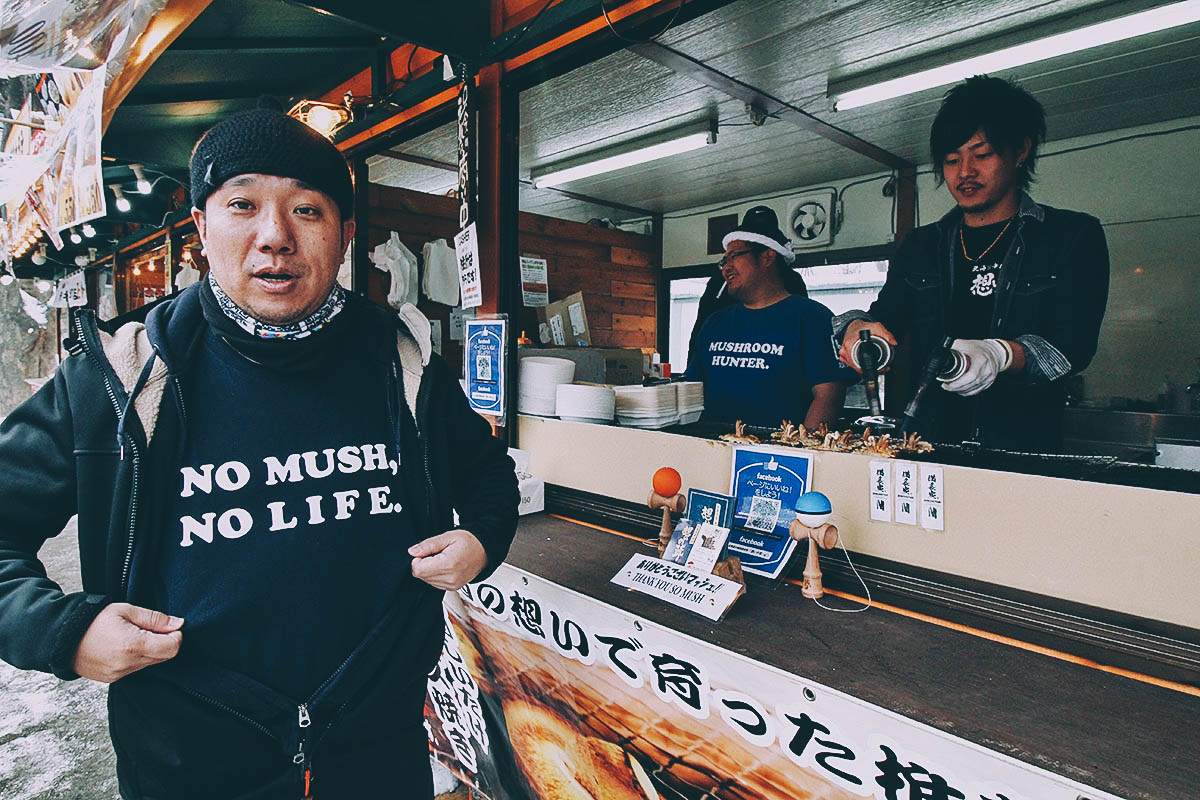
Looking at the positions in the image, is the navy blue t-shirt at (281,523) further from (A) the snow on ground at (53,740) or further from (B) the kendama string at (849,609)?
(A) the snow on ground at (53,740)

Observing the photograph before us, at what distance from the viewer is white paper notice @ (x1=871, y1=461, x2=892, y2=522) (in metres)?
1.61

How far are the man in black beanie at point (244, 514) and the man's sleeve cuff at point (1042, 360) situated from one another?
1.60 metres

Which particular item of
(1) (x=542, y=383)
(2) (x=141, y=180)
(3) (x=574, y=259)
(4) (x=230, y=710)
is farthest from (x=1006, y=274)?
(2) (x=141, y=180)

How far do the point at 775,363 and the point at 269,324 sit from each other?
230cm

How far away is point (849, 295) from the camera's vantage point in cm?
616

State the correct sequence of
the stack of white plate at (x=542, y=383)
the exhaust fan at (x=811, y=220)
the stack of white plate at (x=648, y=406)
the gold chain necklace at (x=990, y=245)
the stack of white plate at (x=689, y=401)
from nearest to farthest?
the gold chain necklace at (x=990, y=245) < the stack of white plate at (x=648, y=406) < the stack of white plate at (x=689, y=401) < the stack of white plate at (x=542, y=383) < the exhaust fan at (x=811, y=220)

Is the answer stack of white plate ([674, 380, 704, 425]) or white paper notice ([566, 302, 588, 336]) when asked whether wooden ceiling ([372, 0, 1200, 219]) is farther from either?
stack of white plate ([674, 380, 704, 425])

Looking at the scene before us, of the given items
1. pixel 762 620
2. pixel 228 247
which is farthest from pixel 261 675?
pixel 762 620

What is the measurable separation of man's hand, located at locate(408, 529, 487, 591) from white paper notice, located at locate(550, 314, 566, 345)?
3371 millimetres

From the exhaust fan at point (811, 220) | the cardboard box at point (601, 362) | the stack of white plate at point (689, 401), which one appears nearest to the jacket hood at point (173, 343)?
the stack of white plate at point (689, 401)

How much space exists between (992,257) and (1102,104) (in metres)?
3.08

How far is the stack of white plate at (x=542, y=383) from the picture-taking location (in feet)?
8.52

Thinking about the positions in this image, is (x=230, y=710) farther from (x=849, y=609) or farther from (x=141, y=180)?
(x=141, y=180)

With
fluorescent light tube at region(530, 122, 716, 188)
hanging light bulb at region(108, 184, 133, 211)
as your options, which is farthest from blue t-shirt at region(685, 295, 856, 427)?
hanging light bulb at region(108, 184, 133, 211)
